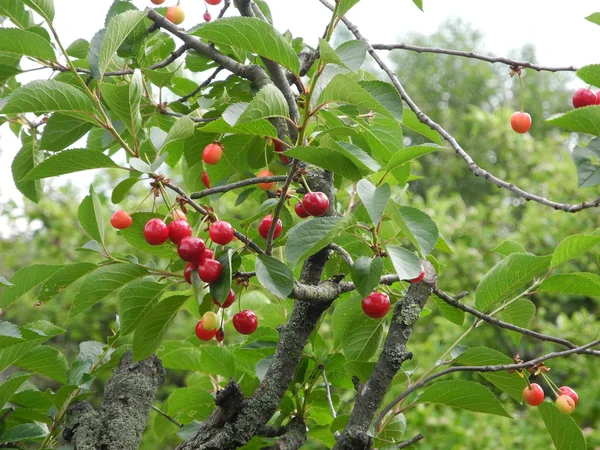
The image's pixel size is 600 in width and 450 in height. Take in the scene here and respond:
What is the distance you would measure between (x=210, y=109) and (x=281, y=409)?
23.5 inches

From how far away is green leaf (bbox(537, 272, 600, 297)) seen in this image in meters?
1.16

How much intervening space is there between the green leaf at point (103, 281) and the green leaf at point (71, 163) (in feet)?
0.59

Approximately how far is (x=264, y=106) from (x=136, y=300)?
0.41 metres

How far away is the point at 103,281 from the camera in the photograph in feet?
3.58

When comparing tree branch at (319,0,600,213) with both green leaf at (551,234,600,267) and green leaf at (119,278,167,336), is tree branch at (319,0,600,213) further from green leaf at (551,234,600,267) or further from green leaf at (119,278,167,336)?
green leaf at (119,278,167,336)

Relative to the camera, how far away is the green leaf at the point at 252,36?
0.85 meters

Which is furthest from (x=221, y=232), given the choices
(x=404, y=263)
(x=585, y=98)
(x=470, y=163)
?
(x=585, y=98)

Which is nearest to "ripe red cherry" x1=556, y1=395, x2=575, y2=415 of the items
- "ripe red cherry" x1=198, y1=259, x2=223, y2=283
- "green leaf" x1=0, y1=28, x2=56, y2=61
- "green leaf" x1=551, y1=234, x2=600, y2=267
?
"green leaf" x1=551, y1=234, x2=600, y2=267

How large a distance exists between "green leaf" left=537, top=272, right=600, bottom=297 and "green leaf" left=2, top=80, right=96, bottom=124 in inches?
32.7

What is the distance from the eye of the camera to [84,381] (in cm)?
125

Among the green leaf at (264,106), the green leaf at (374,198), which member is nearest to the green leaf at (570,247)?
the green leaf at (374,198)

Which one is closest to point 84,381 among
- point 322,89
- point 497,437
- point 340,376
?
point 340,376

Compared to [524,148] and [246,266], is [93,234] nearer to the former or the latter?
[246,266]

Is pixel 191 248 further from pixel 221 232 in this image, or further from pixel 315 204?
pixel 315 204
